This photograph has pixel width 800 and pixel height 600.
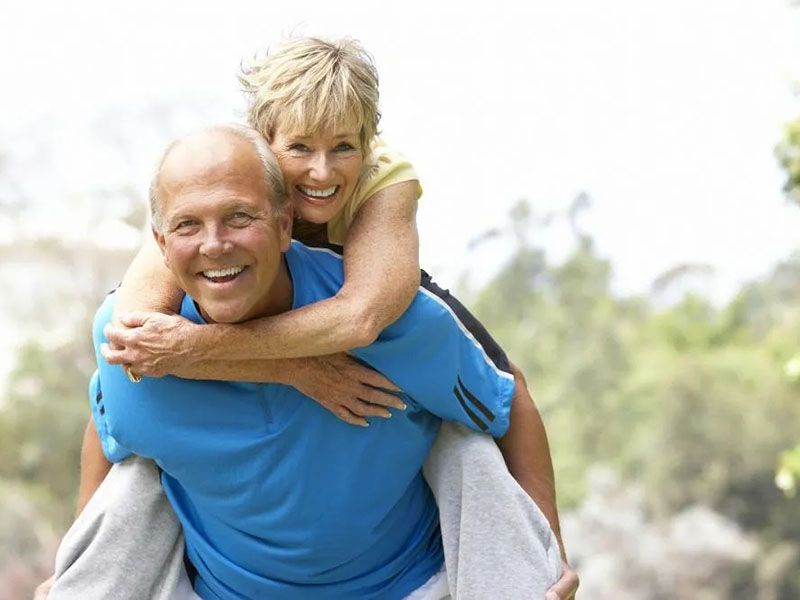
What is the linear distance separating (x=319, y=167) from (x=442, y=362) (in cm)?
40

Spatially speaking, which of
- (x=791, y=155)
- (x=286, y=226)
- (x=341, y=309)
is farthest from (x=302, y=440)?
(x=791, y=155)

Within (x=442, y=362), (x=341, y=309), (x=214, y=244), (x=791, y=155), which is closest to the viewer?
(x=214, y=244)

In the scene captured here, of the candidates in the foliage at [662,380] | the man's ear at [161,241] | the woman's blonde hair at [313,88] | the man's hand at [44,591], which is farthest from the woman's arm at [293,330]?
the foliage at [662,380]

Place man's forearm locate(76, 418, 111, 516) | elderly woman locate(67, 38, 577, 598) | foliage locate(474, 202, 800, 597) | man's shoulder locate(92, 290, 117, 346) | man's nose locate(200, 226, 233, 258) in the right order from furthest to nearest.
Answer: foliage locate(474, 202, 800, 597), man's forearm locate(76, 418, 111, 516), man's shoulder locate(92, 290, 117, 346), elderly woman locate(67, 38, 577, 598), man's nose locate(200, 226, 233, 258)

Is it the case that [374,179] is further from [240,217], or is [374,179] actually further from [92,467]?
[92,467]

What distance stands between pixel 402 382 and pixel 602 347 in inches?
327

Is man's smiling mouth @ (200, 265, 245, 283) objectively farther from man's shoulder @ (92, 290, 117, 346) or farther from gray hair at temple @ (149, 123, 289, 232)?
man's shoulder @ (92, 290, 117, 346)

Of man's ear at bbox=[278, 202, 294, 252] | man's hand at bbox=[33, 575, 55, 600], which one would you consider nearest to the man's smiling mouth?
man's ear at bbox=[278, 202, 294, 252]

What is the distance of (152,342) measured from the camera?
225 cm

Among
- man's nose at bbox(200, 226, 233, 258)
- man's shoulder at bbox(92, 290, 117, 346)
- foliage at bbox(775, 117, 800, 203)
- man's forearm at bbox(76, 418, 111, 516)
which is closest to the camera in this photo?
man's nose at bbox(200, 226, 233, 258)

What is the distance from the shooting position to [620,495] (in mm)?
10172

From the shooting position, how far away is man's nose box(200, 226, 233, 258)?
85.5 inches

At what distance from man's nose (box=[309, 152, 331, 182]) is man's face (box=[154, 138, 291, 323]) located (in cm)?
10

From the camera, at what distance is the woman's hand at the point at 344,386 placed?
7.79ft
